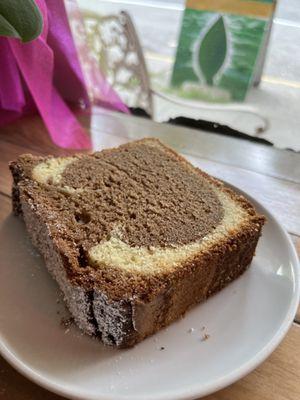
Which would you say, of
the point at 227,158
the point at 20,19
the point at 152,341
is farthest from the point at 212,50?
the point at 152,341

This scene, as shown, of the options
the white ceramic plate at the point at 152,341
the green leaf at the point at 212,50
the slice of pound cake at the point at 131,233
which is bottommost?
the white ceramic plate at the point at 152,341

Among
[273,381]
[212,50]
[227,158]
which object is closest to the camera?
[273,381]

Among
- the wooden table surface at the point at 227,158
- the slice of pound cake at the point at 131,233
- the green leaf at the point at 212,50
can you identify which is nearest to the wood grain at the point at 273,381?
the wooden table surface at the point at 227,158

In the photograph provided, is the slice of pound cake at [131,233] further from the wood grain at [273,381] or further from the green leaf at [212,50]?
the green leaf at [212,50]

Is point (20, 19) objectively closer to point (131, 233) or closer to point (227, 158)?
point (131, 233)

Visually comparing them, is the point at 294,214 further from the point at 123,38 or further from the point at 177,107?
the point at 123,38

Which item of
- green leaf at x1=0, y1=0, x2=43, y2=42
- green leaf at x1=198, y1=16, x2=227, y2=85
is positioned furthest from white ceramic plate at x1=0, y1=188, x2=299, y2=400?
green leaf at x1=198, y1=16, x2=227, y2=85
